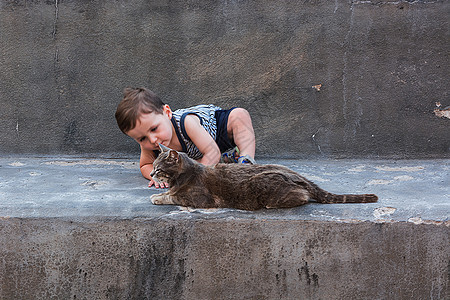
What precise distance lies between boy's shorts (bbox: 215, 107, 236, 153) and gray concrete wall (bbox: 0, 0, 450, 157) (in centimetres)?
60

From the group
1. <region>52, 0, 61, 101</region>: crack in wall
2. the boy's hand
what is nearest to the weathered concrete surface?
the boy's hand

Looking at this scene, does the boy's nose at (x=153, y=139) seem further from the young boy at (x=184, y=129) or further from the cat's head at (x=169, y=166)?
the cat's head at (x=169, y=166)

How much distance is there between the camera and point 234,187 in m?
1.95

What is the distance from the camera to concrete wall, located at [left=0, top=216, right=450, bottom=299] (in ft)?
6.14

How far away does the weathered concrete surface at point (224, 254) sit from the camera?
1.86 metres

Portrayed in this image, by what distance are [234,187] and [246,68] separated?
176 centimetres

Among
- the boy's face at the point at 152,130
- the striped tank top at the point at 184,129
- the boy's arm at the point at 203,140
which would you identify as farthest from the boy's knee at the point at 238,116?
the boy's face at the point at 152,130

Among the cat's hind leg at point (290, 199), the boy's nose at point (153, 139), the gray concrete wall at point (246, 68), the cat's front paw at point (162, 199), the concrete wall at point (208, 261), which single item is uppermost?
the gray concrete wall at point (246, 68)

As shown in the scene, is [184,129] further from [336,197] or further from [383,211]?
[383,211]

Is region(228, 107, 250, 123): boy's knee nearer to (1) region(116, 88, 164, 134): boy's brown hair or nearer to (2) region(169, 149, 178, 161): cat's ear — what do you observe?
(1) region(116, 88, 164, 134): boy's brown hair

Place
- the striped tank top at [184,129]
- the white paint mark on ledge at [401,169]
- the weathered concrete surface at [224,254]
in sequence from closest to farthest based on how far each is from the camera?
the weathered concrete surface at [224,254] < the striped tank top at [184,129] < the white paint mark on ledge at [401,169]

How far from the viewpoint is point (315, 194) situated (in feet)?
6.66

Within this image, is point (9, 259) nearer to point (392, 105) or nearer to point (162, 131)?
point (162, 131)

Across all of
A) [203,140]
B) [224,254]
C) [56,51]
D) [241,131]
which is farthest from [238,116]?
[56,51]
